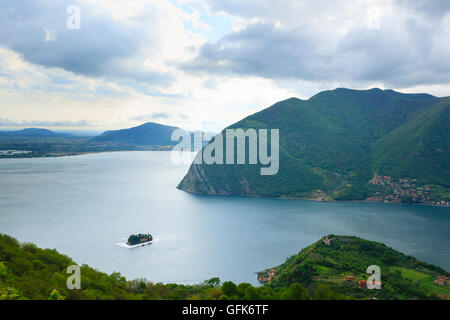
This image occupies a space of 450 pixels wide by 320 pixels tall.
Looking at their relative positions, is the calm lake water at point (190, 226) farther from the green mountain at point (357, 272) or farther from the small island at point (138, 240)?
the green mountain at point (357, 272)

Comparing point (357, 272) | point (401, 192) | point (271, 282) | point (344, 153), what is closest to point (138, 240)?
point (271, 282)

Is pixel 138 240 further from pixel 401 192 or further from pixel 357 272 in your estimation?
pixel 401 192

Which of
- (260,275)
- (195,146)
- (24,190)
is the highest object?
(195,146)

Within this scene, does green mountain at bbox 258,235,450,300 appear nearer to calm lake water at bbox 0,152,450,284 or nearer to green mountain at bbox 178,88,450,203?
calm lake water at bbox 0,152,450,284

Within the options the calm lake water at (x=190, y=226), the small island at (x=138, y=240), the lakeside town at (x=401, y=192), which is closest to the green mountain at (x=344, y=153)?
the lakeside town at (x=401, y=192)
